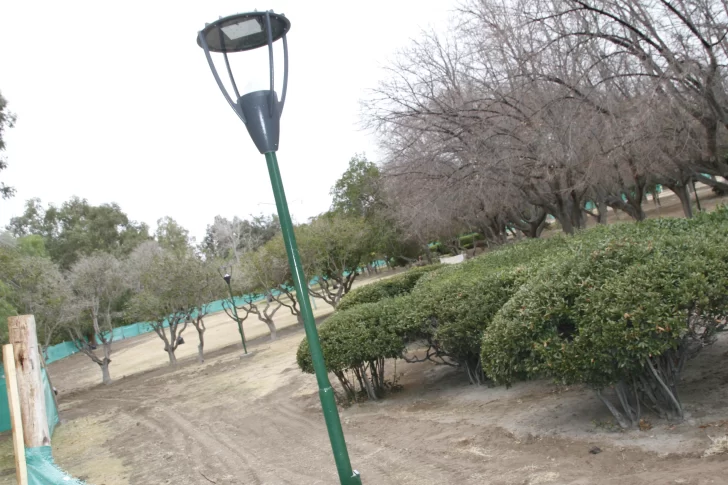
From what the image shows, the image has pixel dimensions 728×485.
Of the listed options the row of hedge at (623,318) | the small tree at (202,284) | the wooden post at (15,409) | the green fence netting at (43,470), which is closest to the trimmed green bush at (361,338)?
the row of hedge at (623,318)

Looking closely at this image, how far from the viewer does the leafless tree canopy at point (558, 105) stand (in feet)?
30.7

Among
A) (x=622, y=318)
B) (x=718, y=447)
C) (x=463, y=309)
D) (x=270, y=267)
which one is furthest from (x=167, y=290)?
(x=718, y=447)

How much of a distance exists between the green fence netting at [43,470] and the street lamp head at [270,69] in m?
3.01

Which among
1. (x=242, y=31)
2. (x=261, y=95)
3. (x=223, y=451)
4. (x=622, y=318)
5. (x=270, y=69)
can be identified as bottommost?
(x=223, y=451)

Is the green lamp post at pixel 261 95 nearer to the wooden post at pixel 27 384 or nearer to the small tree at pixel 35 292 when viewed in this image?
the wooden post at pixel 27 384

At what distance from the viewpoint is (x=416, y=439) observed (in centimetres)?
766

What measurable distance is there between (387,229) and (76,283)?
16.4 m

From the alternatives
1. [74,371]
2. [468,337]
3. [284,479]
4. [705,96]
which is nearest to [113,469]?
[284,479]

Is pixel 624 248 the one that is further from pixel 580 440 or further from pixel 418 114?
pixel 418 114

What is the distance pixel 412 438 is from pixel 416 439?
9 cm

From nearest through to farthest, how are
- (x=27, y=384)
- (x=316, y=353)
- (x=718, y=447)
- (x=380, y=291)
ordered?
(x=316, y=353), (x=718, y=447), (x=27, y=384), (x=380, y=291)

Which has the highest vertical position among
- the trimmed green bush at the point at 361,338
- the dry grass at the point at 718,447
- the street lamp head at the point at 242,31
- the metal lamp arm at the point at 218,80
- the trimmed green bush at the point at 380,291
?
the street lamp head at the point at 242,31

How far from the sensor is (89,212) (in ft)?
208

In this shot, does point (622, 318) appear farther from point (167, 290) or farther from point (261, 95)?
point (167, 290)
